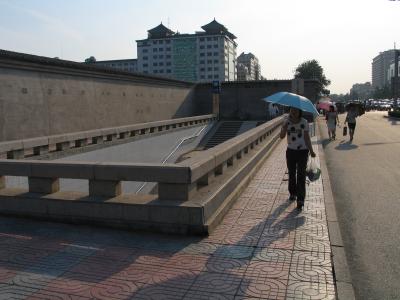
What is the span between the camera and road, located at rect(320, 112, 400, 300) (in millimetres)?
4391

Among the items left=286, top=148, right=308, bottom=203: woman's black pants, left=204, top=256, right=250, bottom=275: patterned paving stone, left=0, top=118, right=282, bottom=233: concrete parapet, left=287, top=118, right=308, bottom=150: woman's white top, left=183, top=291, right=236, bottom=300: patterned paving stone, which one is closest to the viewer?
left=183, top=291, right=236, bottom=300: patterned paving stone

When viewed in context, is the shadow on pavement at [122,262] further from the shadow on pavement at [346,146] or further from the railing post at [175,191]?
the shadow on pavement at [346,146]

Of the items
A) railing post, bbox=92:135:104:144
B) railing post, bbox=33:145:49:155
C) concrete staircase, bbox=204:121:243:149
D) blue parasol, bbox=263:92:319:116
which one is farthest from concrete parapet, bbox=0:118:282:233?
concrete staircase, bbox=204:121:243:149

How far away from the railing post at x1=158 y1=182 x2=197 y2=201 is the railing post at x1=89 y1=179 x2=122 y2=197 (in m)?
0.67

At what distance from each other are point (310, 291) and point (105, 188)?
121 inches

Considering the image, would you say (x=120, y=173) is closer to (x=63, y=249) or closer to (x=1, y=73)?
(x=63, y=249)

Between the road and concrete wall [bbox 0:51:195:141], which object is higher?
concrete wall [bbox 0:51:195:141]

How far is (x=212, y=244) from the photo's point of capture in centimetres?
511

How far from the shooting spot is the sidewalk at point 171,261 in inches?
153

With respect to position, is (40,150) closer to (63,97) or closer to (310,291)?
(63,97)

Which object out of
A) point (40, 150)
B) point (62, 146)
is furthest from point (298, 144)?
point (62, 146)

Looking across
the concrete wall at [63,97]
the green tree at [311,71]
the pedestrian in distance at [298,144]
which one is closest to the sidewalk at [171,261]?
the pedestrian in distance at [298,144]

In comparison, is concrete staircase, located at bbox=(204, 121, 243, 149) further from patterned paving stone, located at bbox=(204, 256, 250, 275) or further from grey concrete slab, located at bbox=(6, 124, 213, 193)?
patterned paving stone, located at bbox=(204, 256, 250, 275)

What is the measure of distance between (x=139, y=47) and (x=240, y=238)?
13451 cm
